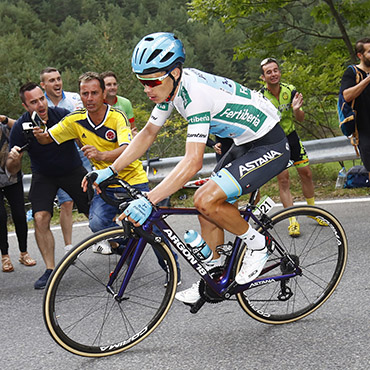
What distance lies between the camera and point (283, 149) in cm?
392

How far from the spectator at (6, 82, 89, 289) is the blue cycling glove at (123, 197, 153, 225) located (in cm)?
252

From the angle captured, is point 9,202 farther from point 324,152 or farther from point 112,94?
point 324,152

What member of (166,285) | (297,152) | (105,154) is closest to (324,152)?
(297,152)

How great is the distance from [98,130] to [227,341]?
8.06ft

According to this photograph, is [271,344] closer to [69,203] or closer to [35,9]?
[69,203]

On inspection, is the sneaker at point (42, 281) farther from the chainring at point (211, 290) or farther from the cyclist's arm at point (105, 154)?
the chainring at point (211, 290)

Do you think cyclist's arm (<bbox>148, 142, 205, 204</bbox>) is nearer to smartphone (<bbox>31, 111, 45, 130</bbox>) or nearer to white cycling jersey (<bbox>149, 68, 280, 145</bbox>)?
white cycling jersey (<bbox>149, 68, 280, 145</bbox>)

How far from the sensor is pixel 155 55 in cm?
338

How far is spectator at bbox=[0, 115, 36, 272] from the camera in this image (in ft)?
19.6

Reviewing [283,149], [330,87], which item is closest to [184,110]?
[283,149]

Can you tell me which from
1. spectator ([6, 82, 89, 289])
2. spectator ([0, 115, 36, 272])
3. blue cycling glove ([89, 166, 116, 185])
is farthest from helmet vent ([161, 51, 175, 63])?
spectator ([0, 115, 36, 272])

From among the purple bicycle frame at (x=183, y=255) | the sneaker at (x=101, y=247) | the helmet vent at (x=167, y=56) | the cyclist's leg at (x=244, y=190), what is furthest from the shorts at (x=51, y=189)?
the helmet vent at (x=167, y=56)

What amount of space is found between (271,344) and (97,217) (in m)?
2.26

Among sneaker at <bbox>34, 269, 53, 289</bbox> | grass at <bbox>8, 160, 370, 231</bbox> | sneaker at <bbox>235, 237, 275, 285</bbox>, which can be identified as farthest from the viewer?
grass at <bbox>8, 160, 370, 231</bbox>
